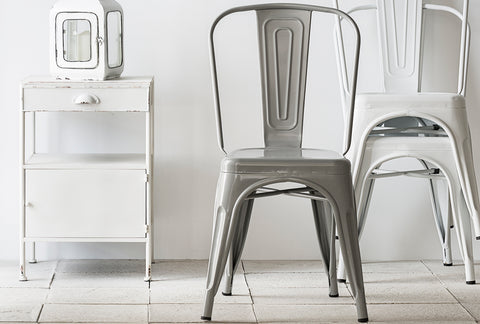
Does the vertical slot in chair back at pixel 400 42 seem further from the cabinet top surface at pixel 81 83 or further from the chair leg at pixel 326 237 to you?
the cabinet top surface at pixel 81 83

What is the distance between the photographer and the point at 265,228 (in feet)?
11.2

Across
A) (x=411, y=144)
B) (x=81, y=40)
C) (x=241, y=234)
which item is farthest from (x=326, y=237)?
(x=81, y=40)

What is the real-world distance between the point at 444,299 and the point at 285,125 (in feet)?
2.47

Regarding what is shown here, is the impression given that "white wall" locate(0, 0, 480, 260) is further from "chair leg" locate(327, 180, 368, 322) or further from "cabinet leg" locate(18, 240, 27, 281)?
"chair leg" locate(327, 180, 368, 322)

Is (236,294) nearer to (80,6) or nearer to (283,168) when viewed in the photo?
(283,168)

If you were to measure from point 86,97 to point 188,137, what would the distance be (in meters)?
0.53

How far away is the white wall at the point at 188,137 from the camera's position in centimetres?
329

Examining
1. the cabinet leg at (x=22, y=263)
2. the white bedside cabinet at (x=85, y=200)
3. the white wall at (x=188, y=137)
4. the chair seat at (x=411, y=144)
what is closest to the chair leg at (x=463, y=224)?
the chair seat at (x=411, y=144)

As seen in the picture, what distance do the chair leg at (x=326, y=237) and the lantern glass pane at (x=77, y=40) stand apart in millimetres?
917

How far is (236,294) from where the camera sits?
2.89 meters

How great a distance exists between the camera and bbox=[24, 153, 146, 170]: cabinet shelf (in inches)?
118

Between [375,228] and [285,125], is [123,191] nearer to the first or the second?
[285,125]

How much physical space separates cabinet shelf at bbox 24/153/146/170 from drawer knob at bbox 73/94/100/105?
0.21 meters

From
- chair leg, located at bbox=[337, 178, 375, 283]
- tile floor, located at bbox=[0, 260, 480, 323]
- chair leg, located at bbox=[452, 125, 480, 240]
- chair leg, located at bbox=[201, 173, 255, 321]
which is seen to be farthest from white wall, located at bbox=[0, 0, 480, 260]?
chair leg, located at bbox=[201, 173, 255, 321]
